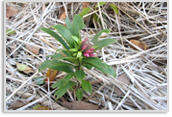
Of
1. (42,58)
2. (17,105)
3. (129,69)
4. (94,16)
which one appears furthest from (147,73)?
(17,105)

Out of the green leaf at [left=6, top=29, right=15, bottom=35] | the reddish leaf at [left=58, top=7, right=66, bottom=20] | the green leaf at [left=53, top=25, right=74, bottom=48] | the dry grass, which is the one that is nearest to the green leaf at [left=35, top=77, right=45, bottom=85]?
the dry grass

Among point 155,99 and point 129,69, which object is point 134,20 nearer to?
point 129,69

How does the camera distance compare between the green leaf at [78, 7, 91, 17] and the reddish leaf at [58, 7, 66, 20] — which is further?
the reddish leaf at [58, 7, 66, 20]

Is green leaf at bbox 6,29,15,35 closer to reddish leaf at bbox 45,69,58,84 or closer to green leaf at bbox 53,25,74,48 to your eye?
reddish leaf at bbox 45,69,58,84

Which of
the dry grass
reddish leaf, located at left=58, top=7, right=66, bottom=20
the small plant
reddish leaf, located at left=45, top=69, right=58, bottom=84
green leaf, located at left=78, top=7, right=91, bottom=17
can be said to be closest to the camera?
the small plant

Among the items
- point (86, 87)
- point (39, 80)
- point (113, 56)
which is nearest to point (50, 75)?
point (39, 80)

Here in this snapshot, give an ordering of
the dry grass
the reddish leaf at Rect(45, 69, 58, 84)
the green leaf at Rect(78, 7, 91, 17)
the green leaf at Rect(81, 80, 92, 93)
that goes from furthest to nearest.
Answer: the green leaf at Rect(78, 7, 91, 17) < the reddish leaf at Rect(45, 69, 58, 84) < the dry grass < the green leaf at Rect(81, 80, 92, 93)

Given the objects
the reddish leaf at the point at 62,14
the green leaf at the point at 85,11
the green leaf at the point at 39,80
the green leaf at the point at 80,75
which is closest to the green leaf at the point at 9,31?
the reddish leaf at the point at 62,14

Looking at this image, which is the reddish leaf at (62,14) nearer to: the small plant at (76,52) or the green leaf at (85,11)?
the green leaf at (85,11)
